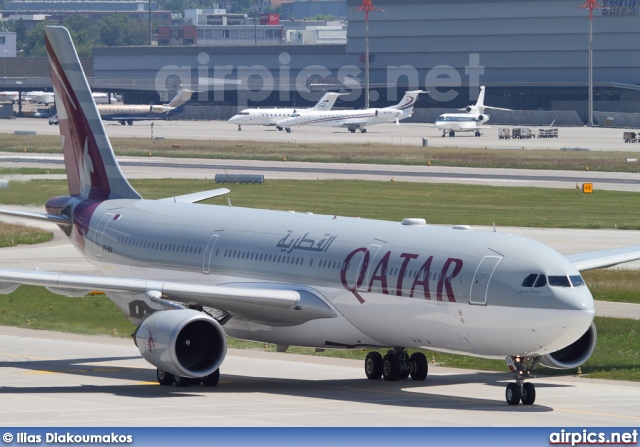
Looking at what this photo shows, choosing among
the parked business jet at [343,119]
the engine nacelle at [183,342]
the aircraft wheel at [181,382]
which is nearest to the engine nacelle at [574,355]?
the engine nacelle at [183,342]

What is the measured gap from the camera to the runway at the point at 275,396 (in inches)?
1062

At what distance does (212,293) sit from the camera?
3344 cm

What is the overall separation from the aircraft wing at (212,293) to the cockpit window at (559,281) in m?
Result: 6.71

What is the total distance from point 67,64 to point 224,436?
22.3m

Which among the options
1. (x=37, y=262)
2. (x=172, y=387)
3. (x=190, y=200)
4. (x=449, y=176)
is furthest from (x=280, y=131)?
(x=172, y=387)

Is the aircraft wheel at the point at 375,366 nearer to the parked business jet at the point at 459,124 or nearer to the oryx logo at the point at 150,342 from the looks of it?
the oryx logo at the point at 150,342

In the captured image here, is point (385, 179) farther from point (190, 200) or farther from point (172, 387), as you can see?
point (172, 387)

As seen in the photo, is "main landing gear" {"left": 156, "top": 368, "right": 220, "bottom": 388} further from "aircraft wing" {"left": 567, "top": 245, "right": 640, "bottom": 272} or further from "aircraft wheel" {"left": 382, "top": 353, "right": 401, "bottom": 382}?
"aircraft wing" {"left": 567, "top": 245, "right": 640, "bottom": 272}

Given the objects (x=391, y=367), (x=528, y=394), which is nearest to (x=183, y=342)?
(x=391, y=367)

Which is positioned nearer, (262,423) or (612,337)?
(262,423)

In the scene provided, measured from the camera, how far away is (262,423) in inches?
1034

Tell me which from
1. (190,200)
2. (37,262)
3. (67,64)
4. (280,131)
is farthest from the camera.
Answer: (280,131)

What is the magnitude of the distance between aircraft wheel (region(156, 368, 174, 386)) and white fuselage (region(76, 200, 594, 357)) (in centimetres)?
282

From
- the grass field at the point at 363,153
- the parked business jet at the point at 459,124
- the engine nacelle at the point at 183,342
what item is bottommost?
the grass field at the point at 363,153
